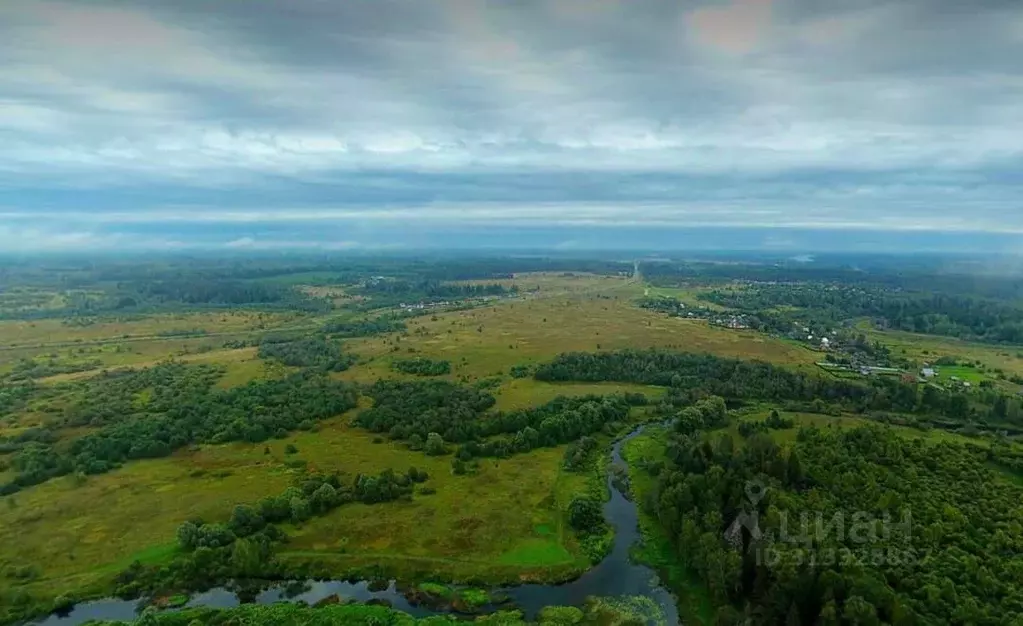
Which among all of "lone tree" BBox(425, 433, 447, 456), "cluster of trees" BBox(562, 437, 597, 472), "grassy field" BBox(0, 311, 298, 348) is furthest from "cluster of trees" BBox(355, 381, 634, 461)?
"grassy field" BBox(0, 311, 298, 348)

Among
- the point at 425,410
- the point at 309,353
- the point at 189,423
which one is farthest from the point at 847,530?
the point at 309,353

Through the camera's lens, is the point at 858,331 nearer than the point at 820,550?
No

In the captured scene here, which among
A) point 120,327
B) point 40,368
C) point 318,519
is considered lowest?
point 318,519

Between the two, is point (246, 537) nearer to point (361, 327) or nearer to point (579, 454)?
point (579, 454)

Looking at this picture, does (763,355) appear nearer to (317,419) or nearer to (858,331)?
(858,331)

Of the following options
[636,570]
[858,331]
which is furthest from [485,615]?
[858,331]

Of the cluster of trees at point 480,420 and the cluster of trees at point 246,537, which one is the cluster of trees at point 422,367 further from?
the cluster of trees at point 246,537

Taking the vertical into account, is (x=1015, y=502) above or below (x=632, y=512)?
above
